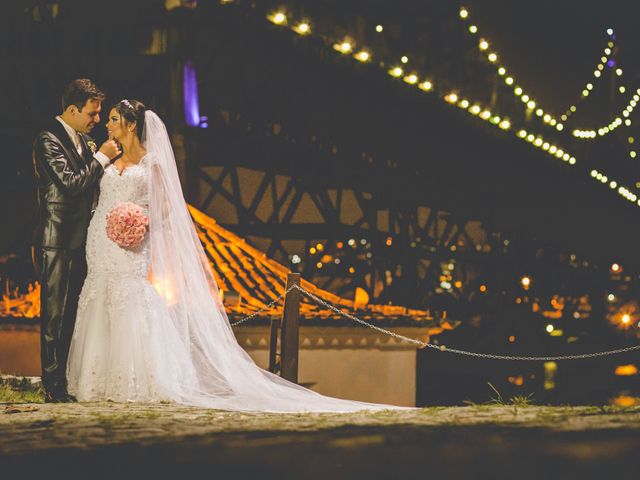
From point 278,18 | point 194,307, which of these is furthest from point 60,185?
point 278,18

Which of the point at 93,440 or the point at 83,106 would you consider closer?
the point at 93,440

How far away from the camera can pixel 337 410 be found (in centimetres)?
655

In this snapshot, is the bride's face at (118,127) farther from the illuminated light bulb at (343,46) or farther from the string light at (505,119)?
the illuminated light bulb at (343,46)

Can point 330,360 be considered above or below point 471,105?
below

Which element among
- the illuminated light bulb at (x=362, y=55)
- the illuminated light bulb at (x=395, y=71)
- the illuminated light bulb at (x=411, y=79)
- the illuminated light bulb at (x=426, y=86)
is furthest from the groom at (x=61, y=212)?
the illuminated light bulb at (x=426, y=86)

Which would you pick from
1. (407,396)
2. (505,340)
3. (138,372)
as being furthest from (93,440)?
(505,340)

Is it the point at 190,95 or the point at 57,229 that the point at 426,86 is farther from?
the point at 57,229

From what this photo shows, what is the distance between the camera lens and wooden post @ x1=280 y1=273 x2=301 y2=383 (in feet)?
30.6

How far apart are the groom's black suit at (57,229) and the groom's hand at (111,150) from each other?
0.42ft

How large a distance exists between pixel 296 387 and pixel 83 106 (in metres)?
2.50

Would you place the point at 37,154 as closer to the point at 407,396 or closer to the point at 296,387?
the point at 296,387

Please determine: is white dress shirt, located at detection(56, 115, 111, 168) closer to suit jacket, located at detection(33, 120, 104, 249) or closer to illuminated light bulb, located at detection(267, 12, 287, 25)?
suit jacket, located at detection(33, 120, 104, 249)

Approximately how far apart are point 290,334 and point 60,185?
3558 millimetres

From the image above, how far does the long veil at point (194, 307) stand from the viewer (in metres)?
6.89
